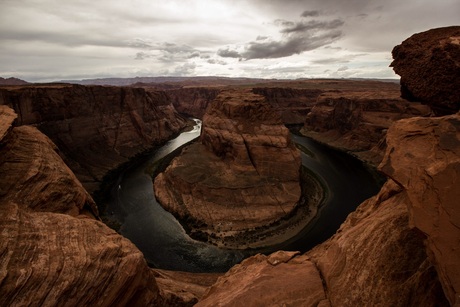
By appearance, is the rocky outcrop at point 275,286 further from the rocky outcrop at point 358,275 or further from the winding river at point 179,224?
the winding river at point 179,224

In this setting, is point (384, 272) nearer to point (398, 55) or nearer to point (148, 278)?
point (148, 278)

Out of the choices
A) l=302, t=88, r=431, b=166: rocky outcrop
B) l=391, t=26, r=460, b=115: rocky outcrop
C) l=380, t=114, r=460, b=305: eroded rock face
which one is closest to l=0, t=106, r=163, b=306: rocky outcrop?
l=380, t=114, r=460, b=305: eroded rock face

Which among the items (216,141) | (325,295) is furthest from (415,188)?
(216,141)

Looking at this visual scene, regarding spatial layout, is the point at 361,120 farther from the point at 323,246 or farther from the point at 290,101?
the point at 323,246

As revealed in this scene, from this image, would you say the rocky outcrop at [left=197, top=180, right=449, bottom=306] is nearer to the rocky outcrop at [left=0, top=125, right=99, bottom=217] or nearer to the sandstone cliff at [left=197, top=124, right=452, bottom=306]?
the sandstone cliff at [left=197, top=124, right=452, bottom=306]

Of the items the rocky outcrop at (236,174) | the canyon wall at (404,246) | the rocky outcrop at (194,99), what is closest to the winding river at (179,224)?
the rocky outcrop at (236,174)

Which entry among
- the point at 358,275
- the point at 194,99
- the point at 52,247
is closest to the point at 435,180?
the point at 358,275
